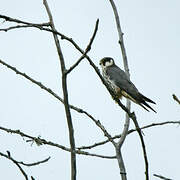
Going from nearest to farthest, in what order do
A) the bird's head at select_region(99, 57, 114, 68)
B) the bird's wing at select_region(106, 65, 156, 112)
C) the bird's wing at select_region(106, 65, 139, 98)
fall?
1. the bird's wing at select_region(106, 65, 156, 112)
2. the bird's wing at select_region(106, 65, 139, 98)
3. the bird's head at select_region(99, 57, 114, 68)

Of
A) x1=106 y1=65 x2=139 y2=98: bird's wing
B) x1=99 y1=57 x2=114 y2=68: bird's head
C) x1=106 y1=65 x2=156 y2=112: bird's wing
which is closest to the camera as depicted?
x1=106 y1=65 x2=156 y2=112: bird's wing

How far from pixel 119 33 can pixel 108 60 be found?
212 inches

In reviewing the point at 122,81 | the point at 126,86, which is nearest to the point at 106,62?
the point at 122,81

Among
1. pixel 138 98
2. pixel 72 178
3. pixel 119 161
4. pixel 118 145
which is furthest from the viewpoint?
pixel 138 98

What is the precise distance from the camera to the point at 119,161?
2717mm

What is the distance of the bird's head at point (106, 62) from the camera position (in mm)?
8953

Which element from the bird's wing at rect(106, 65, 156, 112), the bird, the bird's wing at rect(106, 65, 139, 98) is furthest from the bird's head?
the bird's wing at rect(106, 65, 139, 98)

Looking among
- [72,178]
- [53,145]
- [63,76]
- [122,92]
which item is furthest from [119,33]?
[122,92]

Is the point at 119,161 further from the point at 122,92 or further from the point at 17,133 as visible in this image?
the point at 122,92

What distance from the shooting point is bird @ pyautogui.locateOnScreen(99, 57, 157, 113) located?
6.44m

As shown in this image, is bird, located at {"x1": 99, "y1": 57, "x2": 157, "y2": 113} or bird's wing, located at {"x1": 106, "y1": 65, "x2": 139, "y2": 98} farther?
bird's wing, located at {"x1": 106, "y1": 65, "x2": 139, "y2": 98}

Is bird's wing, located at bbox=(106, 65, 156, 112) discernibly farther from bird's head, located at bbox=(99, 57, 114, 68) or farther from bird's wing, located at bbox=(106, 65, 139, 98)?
bird's head, located at bbox=(99, 57, 114, 68)

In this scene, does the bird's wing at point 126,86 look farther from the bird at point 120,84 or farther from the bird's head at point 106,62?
the bird's head at point 106,62

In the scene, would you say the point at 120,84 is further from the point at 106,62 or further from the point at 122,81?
the point at 106,62
